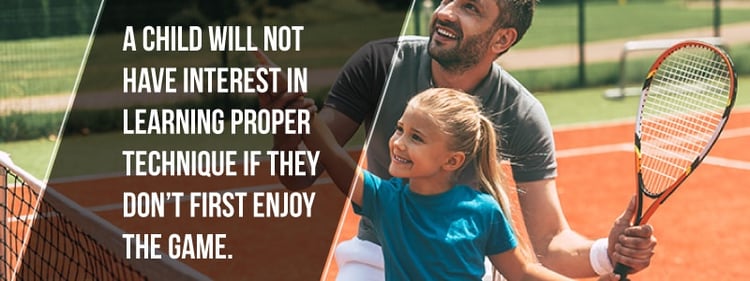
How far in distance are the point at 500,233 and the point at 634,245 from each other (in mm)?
345

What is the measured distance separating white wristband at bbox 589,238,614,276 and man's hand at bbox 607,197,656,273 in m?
0.13

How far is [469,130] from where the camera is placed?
3207 mm

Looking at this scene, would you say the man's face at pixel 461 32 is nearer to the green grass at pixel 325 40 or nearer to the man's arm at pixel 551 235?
the man's arm at pixel 551 235

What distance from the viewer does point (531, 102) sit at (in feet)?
11.3

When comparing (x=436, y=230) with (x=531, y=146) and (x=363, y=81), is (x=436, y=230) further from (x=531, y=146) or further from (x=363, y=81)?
(x=363, y=81)

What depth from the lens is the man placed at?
342 centimetres

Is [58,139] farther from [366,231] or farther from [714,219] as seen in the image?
[366,231]

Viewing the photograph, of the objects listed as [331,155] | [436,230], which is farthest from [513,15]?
[331,155]

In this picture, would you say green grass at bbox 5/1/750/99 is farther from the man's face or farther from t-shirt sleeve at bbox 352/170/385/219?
t-shirt sleeve at bbox 352/170/385/219

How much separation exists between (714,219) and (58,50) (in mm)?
6977

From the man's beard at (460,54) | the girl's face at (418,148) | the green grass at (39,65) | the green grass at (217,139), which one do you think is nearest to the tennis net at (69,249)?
the girl's face at (418,148)

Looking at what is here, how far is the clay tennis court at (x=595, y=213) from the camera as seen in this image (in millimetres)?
A: 6480

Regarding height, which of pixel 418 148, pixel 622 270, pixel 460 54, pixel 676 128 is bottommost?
pixel 676 128

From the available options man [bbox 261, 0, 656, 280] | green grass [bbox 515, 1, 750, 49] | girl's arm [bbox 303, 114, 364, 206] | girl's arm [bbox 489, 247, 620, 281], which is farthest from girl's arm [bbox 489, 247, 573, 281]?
green grass [bbox 515, 1, 750, 49]
